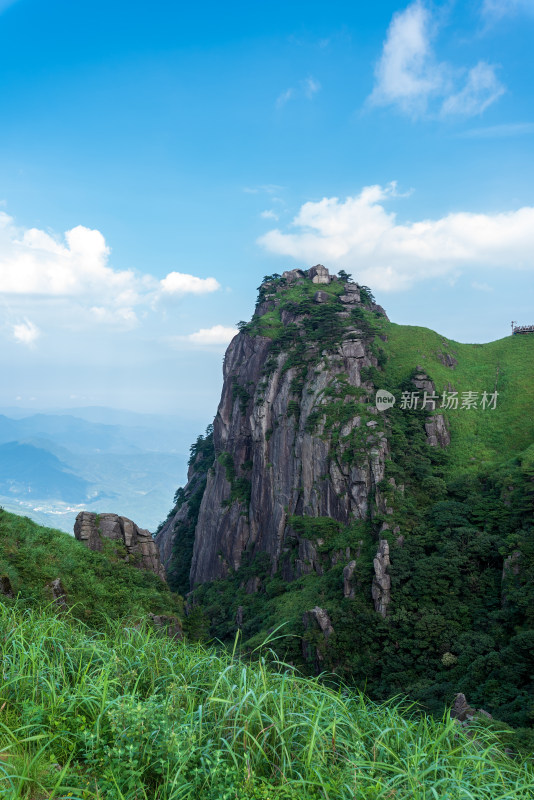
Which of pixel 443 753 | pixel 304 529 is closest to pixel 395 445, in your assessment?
pixel 304 529

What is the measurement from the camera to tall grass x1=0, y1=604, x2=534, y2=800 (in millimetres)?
3840

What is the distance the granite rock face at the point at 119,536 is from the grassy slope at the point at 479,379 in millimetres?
28728

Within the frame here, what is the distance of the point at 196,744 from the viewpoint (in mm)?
4348

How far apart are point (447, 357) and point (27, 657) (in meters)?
55.1

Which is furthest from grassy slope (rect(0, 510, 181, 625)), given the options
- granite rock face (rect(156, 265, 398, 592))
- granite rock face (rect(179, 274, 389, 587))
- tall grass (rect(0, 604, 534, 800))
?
granite rock face (rect(179, 274, 389, 587))

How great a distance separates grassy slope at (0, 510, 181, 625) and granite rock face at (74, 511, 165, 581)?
101 cm

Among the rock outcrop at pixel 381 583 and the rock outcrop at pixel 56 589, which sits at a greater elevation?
the rock outcrop at pixel 56 589

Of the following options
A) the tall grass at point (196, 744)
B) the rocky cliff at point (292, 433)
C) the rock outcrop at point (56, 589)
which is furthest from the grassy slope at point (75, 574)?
the rocky cliff at point (292, 433)

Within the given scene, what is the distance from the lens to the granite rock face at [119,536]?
19.5m

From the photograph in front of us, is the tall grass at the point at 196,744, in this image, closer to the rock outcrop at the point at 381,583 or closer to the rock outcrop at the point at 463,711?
the rock outcrop at the point at 463,711

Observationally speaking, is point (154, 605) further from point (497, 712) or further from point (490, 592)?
point (490, 592)

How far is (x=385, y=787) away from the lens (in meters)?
3.88

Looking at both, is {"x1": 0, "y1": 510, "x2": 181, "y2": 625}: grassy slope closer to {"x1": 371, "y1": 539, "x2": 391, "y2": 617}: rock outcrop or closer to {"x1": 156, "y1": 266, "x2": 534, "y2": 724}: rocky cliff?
{"x1": 156, "y1": 266, "x2": 534, "y2": 724}: rocky cliff

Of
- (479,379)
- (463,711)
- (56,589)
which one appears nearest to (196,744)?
(56,589)
